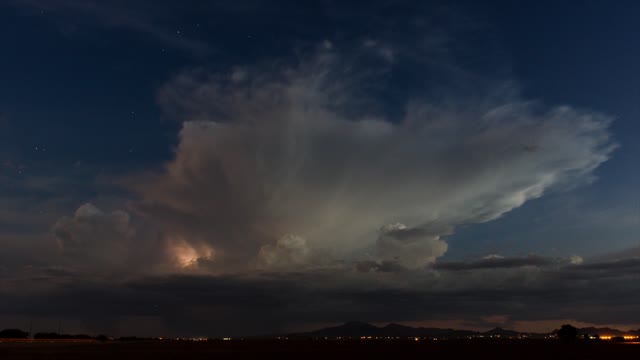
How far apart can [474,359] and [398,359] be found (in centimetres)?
1646

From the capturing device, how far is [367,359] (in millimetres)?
113250

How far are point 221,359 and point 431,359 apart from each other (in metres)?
39.5

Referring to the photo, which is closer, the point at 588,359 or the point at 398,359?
the point at 398,359

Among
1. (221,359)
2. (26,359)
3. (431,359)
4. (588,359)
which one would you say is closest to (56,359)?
(26,359)

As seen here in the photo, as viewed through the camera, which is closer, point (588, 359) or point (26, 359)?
point (26, 359)

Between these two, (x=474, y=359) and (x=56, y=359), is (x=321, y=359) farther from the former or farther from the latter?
(x=56, y=359)

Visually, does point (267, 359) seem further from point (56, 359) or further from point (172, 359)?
point (56, 359)

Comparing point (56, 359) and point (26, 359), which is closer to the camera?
point (26, 359)

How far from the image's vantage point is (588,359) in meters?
119

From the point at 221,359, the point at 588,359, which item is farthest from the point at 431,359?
the point at 221,359

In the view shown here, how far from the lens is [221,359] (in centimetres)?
11694

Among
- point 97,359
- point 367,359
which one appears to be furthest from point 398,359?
point 97,359

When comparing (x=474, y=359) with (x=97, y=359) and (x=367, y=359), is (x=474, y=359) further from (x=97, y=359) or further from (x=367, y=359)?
(x=97, y=359)

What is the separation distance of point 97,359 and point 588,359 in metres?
92.7
